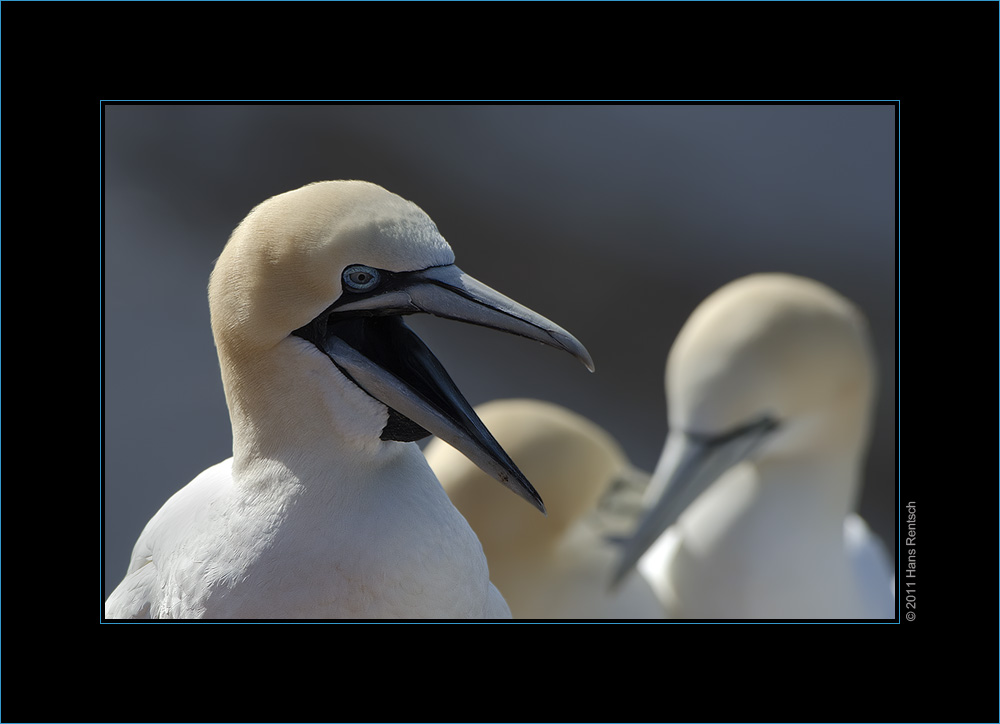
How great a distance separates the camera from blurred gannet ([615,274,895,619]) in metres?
2.99

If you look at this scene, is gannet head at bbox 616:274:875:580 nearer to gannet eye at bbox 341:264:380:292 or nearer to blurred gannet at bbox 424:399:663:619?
blurred gannet at bbox 424:399:663:619

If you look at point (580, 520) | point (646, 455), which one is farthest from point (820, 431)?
point (646, 455)

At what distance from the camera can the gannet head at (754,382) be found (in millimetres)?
2977

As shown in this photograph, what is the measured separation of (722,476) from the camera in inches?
121

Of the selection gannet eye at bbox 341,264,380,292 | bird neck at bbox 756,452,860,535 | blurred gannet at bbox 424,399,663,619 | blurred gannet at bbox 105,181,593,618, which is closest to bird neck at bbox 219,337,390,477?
blurred gannet at bbox 105,181,593,618

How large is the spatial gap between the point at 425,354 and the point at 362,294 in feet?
0.47

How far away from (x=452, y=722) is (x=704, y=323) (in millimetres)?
1408

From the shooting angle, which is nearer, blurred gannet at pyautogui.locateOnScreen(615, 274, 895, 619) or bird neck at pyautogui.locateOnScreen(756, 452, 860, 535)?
blurred gannet at pyautogui.locateOnScreen(615, 274, 895, 619)

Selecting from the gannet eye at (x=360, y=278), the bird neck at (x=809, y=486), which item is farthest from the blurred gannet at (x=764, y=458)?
the gannet eye at (x=360, y=278)

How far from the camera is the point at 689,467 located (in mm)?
3014

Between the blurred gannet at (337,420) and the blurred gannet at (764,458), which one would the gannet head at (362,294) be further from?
the blurred gannet at (764,458)

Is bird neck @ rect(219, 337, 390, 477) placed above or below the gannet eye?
below

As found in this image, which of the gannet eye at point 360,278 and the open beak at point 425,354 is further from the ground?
the gannet eye at point 360,278

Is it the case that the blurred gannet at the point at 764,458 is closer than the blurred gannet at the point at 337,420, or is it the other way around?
the blurred gannet at the point at 337,420
